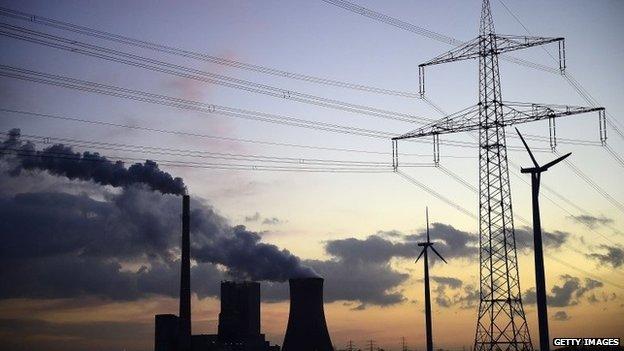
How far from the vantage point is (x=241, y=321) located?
114125mm

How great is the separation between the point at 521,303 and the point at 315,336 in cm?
4026

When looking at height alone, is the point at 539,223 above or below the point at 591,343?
above

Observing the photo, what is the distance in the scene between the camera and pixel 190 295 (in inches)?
4031

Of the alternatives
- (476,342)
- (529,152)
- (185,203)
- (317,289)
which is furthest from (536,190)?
(185,203)

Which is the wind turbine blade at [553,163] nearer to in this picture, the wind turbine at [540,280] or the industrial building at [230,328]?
the wind turbine at [540,280]

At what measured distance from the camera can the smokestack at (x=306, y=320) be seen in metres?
92.1

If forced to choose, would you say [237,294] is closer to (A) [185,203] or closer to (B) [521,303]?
(A) [185,203]

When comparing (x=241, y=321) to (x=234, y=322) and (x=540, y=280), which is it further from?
(x=540, y=280)

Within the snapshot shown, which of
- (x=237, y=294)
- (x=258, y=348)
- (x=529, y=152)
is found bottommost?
(x=258, y=348)

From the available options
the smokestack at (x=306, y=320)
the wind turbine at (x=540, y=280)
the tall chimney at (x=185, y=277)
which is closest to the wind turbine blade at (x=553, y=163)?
the wind turbine at (x=540, y=280)

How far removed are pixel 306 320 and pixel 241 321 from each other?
24975 millimetres

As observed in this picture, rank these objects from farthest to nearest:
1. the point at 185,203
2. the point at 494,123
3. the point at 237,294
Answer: the point at 237,294 → the point at 185,203 → the point at 494,123

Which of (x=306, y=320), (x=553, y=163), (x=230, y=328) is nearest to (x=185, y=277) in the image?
(x=230, y=328)

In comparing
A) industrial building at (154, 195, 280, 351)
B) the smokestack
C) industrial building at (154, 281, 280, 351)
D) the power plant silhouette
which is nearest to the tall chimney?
the power plant silhouette
